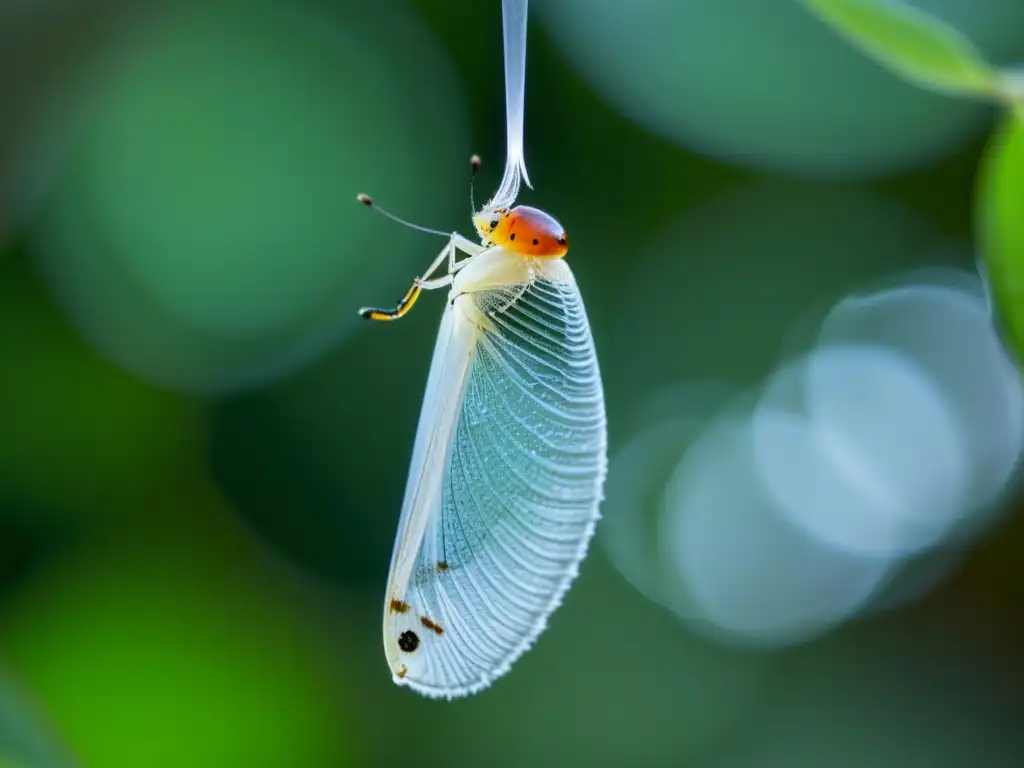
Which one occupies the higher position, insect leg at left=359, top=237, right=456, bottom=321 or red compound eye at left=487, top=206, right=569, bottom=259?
red compound eye at left=487, top=206, right=569, bottom=259

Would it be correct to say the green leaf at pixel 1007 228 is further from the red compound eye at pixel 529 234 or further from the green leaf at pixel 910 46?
the red compound eye at pixel 529 234

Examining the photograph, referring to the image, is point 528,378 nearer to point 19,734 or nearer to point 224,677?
point 19,734

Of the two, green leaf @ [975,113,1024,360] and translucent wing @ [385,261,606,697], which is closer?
green leaf @ [975,113,1024,360]

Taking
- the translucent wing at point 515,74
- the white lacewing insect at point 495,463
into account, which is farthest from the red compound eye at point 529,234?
the translucent wing at point 515,74

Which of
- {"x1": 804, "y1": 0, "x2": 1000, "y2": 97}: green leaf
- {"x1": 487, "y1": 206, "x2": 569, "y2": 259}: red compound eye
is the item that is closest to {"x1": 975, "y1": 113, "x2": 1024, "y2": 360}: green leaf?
{"x1": 804, "y1": 0, "x2": 1000, "y2": 97}: green leaf

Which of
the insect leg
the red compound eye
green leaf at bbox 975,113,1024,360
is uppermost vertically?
green leaf at bbox 975,113,1024,360

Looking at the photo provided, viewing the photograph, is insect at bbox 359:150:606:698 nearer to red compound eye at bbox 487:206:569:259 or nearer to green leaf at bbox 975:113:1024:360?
red compound eye at bbox 487:206:569:259

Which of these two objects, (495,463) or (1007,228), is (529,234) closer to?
(495,463)

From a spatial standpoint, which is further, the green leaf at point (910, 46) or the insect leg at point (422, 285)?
the insect leg at point (422, 285)
